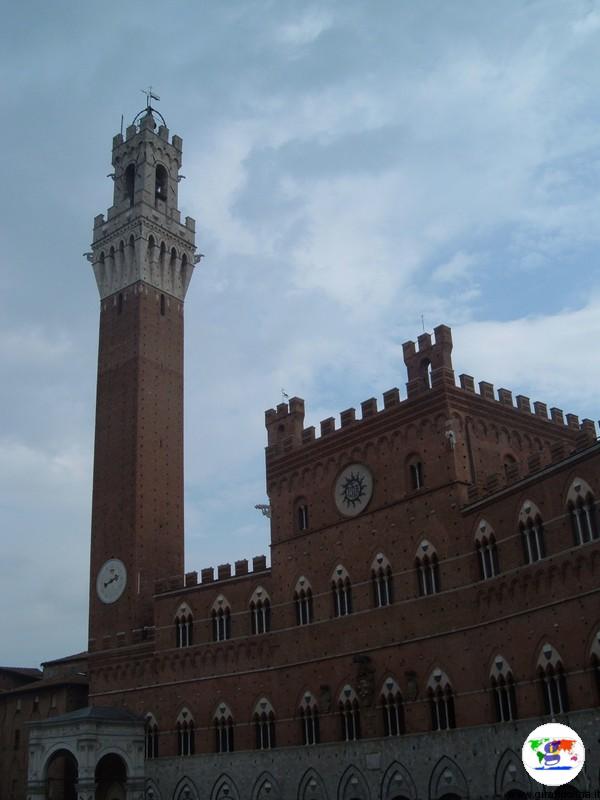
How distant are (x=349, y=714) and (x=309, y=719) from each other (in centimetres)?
213

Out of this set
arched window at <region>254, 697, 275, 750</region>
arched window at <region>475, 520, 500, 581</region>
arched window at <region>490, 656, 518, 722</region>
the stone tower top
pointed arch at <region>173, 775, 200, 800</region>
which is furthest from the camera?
the stone tower top

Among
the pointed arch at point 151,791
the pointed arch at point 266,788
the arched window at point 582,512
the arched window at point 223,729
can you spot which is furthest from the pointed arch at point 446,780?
the pointed arch at point 151,791

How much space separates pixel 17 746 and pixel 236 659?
16.3 meters

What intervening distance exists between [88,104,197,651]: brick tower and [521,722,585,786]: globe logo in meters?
26.9

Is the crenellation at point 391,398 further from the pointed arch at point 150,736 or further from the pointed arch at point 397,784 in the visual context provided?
the pointed arch at point 150,736

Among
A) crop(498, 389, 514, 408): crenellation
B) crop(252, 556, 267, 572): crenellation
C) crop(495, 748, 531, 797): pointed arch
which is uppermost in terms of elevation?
crop(498, 389, 514, 408): crenellation

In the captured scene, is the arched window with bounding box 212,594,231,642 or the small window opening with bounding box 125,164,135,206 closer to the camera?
the arched window with bounding box 212,594,231,642

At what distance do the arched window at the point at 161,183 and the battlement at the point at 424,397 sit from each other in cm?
2117

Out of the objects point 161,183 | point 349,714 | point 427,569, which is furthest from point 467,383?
point 161,183

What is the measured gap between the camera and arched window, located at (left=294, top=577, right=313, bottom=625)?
3912cm

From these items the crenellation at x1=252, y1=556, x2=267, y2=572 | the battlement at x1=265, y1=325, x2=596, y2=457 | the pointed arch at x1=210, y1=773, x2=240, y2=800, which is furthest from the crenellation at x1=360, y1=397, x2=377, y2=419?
the pointed arch at x1=210, y1=773, x2=240, y2=800

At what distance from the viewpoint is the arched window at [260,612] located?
40875 millimetres

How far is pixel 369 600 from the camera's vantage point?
3662cm

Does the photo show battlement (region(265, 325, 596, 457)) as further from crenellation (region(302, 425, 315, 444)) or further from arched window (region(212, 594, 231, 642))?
arched window (region(212, 594, 231, 642))
